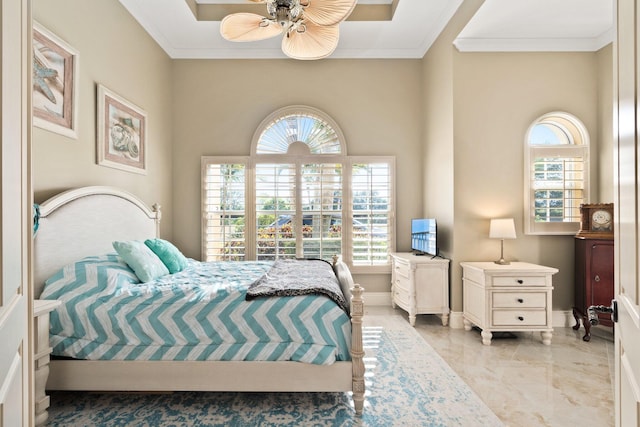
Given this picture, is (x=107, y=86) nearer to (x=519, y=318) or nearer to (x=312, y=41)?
(x=312, y=41)

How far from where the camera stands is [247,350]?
231cm

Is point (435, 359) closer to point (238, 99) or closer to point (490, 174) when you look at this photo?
point (490, 174)

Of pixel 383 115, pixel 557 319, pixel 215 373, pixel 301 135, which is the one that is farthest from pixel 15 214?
pixel 557 319

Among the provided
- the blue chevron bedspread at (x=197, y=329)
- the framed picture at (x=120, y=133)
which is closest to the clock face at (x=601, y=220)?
the blue chevron bedspread at (x=197, y=329)

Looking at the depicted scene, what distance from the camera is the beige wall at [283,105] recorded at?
15.9 feet

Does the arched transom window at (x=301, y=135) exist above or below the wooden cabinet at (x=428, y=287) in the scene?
above

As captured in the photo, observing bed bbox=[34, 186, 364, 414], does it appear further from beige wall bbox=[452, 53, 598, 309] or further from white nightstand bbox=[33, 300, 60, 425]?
beige wall bbox=[452, 53, 598, 309]

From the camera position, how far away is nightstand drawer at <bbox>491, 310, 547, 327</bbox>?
3434mm

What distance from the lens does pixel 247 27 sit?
9.29 ft

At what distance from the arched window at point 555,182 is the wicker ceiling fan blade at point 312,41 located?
2.46 metres

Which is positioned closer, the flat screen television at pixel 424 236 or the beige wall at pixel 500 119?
the beige wall at pixel 500 119

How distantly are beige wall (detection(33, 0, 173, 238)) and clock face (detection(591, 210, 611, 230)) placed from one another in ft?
15.6

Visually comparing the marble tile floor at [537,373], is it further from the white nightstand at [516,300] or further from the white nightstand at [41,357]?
the white nightstand at [41,357]

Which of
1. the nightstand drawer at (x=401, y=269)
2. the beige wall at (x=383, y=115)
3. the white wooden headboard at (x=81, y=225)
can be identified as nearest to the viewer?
the white wooden headboard at (x=81, y=225)
